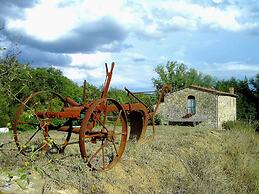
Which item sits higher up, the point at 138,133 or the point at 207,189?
the point at 138,133

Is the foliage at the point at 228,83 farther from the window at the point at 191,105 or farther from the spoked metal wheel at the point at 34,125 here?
the spoked metal wheel at the point at 34,125

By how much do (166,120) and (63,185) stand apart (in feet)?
111

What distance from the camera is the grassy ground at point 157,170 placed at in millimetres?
6730

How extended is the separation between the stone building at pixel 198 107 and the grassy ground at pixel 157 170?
25.0m

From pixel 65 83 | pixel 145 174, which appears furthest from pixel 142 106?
pixel 65 83

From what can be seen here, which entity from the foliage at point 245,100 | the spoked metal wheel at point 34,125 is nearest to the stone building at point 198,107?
the foliage at point 245,100

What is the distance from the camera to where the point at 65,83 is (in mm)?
28312

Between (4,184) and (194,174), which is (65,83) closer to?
(194,174)

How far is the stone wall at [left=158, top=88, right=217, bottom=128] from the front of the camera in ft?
133

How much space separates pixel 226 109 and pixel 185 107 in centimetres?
400

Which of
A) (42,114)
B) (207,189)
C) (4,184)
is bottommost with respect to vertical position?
(207,189)

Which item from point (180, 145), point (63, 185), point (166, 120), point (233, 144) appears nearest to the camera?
point (63, 185)

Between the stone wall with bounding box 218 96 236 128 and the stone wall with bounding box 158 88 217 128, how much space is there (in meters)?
0.72

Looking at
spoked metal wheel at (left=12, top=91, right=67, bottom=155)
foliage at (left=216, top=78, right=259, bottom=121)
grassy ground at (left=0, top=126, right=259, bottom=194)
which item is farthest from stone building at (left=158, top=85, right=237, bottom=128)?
spoked metal wheel at (left=12, top=91, right=67, bottom=155)
